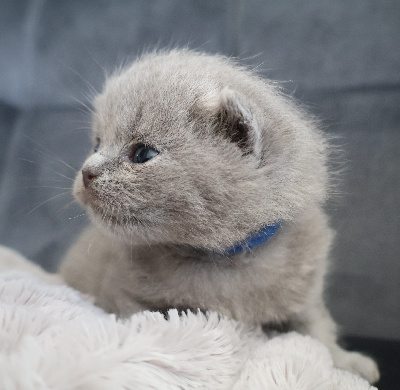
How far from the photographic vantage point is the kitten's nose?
71cm

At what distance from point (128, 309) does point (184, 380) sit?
0.80 feet

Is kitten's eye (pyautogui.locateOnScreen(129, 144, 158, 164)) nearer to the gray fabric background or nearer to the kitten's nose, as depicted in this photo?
the kitten's nose

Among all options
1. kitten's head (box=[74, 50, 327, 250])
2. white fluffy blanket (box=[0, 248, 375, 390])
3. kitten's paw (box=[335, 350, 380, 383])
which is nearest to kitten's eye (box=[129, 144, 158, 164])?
kitten's head (box=[74, 50, 327, 250])

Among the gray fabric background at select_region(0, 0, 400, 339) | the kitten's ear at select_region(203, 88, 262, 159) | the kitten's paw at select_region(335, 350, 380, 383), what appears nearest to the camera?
the kitten's ear at select_region(203, 88, 262, 159)

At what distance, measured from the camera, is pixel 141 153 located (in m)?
Result: 0.71

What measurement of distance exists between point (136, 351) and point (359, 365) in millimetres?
619

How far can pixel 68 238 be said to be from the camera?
1.34m

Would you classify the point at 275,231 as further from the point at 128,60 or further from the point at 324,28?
the point at 128,60

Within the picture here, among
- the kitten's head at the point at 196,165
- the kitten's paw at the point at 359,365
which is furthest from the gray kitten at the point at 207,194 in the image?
the kitten's paw at the point at 359,365

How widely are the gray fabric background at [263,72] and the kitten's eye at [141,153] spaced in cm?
26

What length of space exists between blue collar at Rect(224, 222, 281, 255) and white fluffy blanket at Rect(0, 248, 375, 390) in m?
0.11

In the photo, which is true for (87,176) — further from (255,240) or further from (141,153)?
(255,240)

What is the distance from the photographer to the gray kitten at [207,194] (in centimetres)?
67

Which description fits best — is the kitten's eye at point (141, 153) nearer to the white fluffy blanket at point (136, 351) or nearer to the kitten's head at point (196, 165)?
the kitten's head at point (196, 165)
